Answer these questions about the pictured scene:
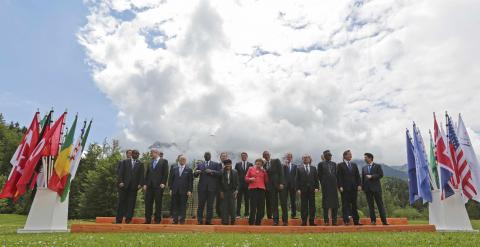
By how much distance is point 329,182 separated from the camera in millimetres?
12367

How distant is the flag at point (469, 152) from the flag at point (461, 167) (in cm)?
27

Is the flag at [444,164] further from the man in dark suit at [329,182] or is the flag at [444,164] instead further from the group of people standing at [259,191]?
the man in dark suit at [329,182]

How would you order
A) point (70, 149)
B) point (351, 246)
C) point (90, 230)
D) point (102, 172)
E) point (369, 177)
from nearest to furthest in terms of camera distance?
point (351, 246), point (90, 230), point (369, 177), point (70, 149), point (102, 172)

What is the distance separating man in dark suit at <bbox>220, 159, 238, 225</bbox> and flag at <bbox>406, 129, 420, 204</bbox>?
733 centimetres

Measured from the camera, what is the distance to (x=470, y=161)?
14117mm

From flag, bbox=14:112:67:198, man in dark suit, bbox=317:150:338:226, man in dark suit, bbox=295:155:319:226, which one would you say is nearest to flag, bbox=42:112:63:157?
flag, bbox=14:112:67:198

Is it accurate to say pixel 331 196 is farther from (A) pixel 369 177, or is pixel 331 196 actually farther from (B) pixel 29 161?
(B) pixel 29 161

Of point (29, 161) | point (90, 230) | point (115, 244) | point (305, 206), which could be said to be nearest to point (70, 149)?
point (29, 161)

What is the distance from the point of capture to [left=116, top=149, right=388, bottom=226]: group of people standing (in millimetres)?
12180

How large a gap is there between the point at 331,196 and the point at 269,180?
207 centimetres

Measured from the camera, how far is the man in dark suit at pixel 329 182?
12.3m

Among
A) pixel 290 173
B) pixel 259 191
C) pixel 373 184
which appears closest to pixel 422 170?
pixel 373 184

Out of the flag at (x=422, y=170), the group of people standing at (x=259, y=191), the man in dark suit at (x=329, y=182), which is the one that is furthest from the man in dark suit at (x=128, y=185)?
the flag at (x=422, y=170)

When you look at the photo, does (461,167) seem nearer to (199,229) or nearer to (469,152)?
(469,152)
